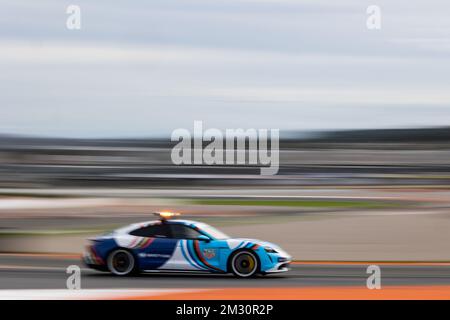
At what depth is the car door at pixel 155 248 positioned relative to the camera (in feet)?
30.5

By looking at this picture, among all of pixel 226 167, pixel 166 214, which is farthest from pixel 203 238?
pixel 226 167

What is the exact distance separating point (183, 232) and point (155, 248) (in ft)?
1.66

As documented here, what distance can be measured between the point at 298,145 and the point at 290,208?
0.63 metres

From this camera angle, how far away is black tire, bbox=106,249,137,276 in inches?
363

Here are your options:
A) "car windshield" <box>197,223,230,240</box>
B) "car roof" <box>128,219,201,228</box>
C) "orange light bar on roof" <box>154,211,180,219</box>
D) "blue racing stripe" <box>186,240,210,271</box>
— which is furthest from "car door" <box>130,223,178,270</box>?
"orange light bar on roof" <box>154,211,180,219</box>

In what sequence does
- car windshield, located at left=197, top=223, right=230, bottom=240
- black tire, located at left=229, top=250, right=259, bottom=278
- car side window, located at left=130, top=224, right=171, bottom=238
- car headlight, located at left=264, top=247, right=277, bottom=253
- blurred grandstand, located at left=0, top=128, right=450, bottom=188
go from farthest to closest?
black tire, located at left=229, top=250, right=259, bottom=278 → car side window, located at left=130, top=224, right=171, bottom=238 → car headlight, located at left=264, top=247, right=277, bottom=253 → car windshield, located at left=197, top=223, right=230, bottom=240 → blurred grandstand, located at left=0, top=128, right=450, bottom=188

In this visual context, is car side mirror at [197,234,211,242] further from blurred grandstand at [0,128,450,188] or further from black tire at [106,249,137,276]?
blurred grandstand at [0,128,450,188]

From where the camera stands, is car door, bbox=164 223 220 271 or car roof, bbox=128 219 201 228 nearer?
car roof, bbox=128 219 201 228

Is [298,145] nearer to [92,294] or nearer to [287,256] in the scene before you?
[287,256]

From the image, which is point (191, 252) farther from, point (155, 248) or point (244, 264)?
point (244, 264)

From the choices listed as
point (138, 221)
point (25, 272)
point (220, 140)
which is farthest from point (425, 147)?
point (25, 272)

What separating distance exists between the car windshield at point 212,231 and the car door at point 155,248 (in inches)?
29.3
